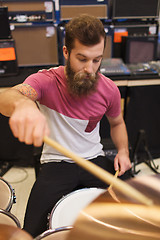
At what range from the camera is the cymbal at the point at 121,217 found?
62 cm

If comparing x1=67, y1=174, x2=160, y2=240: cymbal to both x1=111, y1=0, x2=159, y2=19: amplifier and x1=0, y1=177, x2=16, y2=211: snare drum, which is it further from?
x1=111, y1=0, x2=159, y2=19: amplifier

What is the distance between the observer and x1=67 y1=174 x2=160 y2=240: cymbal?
2.05 ft

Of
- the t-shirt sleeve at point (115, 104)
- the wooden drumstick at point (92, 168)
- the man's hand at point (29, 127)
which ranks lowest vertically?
the t-shirt sleeve at point (115, 104)

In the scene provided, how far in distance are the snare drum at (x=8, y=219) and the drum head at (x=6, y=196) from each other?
0.08 metres

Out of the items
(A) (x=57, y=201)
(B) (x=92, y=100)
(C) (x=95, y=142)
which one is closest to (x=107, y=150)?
(C) (x=95, y=142)

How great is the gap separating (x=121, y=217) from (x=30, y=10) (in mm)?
Result: 1874

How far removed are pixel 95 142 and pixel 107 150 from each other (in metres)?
0.31

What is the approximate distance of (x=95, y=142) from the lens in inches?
51.3

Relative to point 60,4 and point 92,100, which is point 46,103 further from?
point 60,4

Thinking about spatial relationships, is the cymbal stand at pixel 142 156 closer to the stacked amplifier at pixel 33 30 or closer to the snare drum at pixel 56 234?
the stacked amplifier at pixel 33 30

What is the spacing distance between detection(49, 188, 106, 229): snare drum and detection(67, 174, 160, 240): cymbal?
254 millimetres

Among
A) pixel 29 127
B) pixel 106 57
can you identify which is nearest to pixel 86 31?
pixel 29 127

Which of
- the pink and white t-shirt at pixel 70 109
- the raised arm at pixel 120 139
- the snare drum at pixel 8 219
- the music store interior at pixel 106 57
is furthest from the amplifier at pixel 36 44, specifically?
the snare drum at pixel 8 219

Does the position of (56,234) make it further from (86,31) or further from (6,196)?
(86,31)
